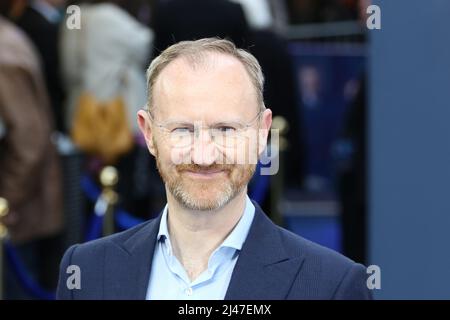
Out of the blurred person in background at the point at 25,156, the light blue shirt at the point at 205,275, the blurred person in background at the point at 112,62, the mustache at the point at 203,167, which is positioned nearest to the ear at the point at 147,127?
the mustache at the point at 203,167

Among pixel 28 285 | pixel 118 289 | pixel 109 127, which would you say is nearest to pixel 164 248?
pixel 118 289

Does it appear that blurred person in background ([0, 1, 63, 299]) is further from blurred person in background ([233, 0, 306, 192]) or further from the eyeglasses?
the eyeglasses

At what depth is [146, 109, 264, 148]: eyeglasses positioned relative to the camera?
2443 millimetres

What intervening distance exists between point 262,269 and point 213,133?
1.03ft

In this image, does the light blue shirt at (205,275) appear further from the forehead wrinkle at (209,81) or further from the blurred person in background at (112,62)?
the blurred person in background at (112,62)

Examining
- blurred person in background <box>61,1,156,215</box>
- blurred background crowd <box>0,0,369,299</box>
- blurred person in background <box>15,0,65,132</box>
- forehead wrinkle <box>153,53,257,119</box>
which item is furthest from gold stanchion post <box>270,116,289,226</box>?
forehead wrinkle <box>153,53,257,119</box>

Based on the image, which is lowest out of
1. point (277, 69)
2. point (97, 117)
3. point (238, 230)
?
point (97, 117)

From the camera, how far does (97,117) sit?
6.73m

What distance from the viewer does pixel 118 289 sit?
2.55 metres

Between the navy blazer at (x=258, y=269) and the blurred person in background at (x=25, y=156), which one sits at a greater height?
the navy blazer at (x=258, y=269)

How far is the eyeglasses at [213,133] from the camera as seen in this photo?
2.44m

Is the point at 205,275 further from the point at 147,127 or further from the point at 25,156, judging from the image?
the point at 25,156

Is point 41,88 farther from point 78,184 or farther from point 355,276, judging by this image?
point 355,276

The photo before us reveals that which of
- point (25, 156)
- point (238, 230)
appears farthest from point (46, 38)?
point (238, 230)
